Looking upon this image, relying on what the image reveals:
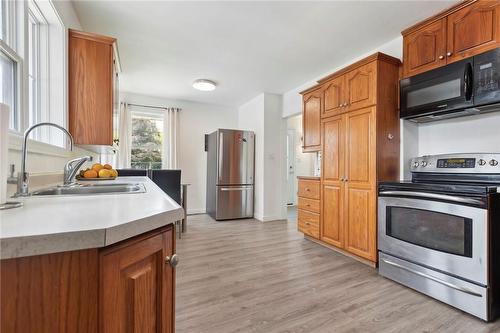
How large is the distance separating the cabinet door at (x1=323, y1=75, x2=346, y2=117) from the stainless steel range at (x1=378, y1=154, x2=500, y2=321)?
1.01 m

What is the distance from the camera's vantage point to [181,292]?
1.94 m

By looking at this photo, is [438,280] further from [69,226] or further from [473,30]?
[69,226]

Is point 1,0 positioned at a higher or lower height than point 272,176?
higher

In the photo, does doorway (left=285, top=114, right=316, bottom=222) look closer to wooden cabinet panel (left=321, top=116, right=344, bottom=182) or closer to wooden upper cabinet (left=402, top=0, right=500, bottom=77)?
wooden cabinet panel (left=321, top=116, right=344, bottom=182)

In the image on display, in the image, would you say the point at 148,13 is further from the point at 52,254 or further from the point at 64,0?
the point at 52,254

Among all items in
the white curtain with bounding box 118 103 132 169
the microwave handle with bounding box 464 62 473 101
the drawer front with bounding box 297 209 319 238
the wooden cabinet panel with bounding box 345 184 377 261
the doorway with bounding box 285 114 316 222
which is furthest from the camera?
the doorway with bounding box 285 114 316 222

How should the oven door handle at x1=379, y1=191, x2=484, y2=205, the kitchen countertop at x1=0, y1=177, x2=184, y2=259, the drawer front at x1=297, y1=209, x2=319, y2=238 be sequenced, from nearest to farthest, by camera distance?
the kitchen countertop at x1=0, y1=177, x2=184, y2=259 → the oven door handle at x1=379, y1=191, x2=484, y2=205 → the drawer front at x1=297, y1=209, x2=319, y2=238

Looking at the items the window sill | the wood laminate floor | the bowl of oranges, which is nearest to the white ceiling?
the window sill

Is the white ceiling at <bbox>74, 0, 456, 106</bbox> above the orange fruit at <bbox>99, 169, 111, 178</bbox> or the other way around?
above

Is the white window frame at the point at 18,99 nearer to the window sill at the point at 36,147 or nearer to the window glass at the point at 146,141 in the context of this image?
the window sill at the point at 36,147

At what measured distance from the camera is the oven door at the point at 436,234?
161 centimetres

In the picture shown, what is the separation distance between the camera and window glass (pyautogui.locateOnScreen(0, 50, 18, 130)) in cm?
127

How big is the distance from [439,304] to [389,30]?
2514mm

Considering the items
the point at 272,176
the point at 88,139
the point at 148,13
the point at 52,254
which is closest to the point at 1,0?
the point at 88,139
